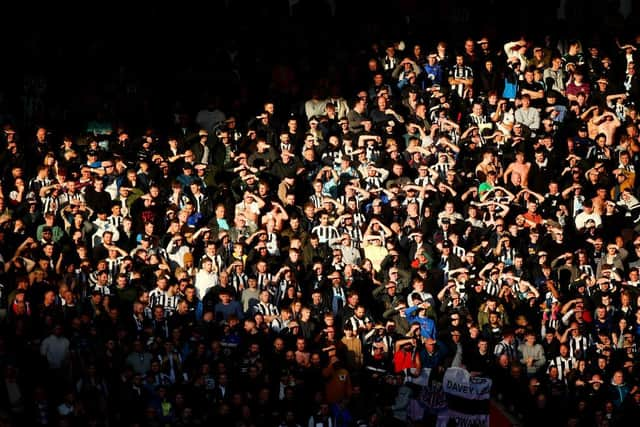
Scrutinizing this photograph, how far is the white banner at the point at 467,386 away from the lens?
2377 centimetres

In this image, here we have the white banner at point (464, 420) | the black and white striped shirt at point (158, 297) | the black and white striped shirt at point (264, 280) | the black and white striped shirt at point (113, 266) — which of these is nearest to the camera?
the white banner at point (464, 420)

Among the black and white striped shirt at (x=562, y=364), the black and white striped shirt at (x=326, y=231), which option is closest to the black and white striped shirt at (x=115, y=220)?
the black and white striped shirt at (x=326, y=231)

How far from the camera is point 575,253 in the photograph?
26.3m

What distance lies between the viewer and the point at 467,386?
78.1 ft

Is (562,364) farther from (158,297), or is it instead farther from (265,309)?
(158,297)

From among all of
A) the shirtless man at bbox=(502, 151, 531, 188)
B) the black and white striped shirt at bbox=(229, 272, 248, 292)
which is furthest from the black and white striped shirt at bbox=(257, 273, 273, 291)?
the shirtless man at bbox=(502, 151, 531, 188)

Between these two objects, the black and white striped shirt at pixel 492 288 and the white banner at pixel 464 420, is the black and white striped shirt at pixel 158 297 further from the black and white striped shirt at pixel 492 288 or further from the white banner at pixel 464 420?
the black and white striped shirt at pixel 492 288

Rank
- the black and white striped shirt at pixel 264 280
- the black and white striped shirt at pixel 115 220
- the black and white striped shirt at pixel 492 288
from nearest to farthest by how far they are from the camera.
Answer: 1. the black and white striped shirt at pixel 264 280
2. the black and white striped shirt at pixel 492 288
3. the black and white striped shirt at pixel 115 220

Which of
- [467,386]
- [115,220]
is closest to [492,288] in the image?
[467,386]

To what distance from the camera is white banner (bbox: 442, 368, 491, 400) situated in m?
23.8

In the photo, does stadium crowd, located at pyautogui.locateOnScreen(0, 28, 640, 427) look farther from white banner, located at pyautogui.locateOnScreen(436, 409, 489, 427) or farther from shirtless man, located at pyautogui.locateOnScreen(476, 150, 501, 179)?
white banner, located at pyautogui.locateOnScreen(436, 409, 489, 427)

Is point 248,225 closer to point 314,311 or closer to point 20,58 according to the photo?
point 314,311

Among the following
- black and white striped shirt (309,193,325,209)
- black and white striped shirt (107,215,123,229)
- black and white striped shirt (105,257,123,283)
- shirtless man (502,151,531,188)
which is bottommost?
black and white striped shirt (105,257,123,283)

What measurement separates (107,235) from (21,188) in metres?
1.66
